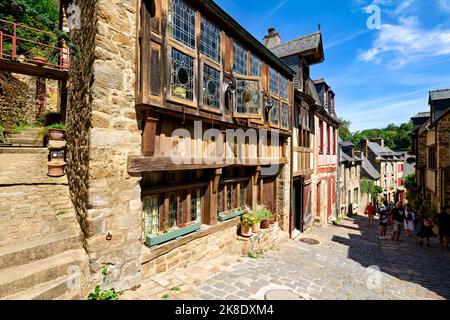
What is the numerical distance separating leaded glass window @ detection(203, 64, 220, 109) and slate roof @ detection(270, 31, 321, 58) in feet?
22.4

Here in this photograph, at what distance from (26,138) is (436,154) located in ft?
62.8

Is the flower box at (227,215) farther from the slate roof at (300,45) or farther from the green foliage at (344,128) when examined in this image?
the green foliage at (344,128)

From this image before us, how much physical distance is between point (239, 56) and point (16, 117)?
11324 mm

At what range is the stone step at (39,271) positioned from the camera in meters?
2.79

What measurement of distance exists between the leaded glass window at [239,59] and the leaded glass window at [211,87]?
0.98 meters

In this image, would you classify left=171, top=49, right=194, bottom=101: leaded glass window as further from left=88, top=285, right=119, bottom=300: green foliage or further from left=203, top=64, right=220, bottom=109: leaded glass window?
left=88, top=285, right=119, bottom=300: green foliage

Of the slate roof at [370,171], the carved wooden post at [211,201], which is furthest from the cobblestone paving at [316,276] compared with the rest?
the slate roof at [370,171]

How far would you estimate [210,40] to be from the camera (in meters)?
5.28

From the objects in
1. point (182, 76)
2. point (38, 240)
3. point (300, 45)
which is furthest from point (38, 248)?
point (300, 45)

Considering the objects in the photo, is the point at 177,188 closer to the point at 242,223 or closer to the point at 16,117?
the point at 242,223

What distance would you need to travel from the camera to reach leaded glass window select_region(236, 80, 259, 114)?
612cm

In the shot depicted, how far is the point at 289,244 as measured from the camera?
8.60 metres

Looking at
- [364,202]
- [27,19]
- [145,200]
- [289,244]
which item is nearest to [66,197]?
[145,200]

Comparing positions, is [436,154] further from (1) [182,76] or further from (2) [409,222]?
(1) [182,76]
